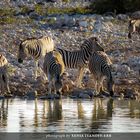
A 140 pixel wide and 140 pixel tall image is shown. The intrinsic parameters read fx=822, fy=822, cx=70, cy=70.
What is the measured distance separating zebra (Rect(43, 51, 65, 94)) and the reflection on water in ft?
2.72

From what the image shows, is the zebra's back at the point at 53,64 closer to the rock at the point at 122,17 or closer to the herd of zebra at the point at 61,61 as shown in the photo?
the herd of zebra at the point at 61,61

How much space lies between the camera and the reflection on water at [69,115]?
15.2 m

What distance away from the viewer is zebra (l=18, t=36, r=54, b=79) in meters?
26.1

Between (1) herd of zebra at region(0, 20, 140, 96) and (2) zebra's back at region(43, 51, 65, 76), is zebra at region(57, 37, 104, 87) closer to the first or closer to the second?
(1) herd of zebra at region(0, 20, 140, 96)

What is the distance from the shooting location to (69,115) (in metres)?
17.3

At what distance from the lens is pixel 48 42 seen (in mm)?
26859

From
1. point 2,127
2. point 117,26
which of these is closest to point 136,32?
point 117,26

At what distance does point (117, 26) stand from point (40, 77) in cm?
1015

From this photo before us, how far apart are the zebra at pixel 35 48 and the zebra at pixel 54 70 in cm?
352

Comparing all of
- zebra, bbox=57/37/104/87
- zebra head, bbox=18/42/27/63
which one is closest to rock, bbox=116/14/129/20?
zebra head, bbox=18/42/27/63

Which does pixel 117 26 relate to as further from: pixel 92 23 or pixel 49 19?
pixel 49 19

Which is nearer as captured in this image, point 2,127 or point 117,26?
point 2,127

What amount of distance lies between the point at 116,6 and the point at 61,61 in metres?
16.3

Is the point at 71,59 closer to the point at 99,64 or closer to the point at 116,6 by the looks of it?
the point at 99,64
